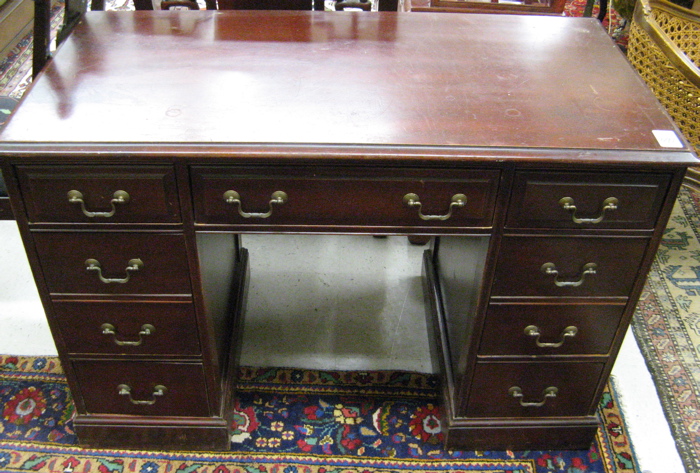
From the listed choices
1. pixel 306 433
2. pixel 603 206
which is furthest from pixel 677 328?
pixel 306 433

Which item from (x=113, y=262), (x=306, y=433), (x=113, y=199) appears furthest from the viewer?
(x=306, y=433)

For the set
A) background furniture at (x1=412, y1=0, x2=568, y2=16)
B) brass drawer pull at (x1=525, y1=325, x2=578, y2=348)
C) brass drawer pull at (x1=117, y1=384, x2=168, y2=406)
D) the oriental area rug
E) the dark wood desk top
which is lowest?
the oriental area rug

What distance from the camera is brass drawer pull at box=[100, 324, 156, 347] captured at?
131cm

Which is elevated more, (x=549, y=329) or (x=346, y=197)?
(x=346, y=197)

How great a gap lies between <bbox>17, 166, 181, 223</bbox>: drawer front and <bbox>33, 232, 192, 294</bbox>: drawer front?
0.14ft

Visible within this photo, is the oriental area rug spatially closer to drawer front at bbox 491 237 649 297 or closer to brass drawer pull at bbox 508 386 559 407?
brass drawer pull at bbox 508 386 559 407

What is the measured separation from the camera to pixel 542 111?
3.85 ft

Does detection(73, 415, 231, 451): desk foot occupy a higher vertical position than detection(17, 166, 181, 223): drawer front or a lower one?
lower

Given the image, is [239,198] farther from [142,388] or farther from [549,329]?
[549,329]

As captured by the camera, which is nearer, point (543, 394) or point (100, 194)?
point (100, 194)

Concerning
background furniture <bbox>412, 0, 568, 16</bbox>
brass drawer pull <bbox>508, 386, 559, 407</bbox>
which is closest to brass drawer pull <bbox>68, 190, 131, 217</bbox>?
brass drawer pull <bbox>508, 386, 559, 407</bbox>

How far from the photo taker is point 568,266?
1.24 meters

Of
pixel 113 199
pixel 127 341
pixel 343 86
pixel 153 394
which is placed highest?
pixel 343 86

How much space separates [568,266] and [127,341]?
0.91 m
